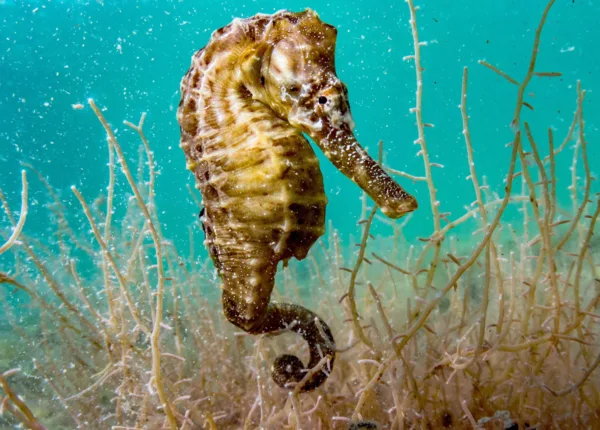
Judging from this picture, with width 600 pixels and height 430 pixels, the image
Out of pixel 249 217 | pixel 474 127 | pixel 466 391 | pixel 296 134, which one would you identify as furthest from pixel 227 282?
pixel 474 127

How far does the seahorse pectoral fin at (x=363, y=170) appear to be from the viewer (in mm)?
1282

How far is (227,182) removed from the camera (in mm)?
1725

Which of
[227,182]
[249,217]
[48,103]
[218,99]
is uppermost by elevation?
[48,103]

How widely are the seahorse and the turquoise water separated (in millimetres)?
12431

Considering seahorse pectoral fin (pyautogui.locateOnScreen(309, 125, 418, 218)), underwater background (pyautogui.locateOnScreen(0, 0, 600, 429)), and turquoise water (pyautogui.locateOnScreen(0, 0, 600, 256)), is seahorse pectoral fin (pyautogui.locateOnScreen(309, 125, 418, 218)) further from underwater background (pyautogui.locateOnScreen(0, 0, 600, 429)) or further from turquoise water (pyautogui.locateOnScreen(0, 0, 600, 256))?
turquoise water (pyautogui.locateOnScreen(0, 0, 600, 256))

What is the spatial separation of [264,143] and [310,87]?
0.28 meters

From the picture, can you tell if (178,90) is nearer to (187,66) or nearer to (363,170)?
(363,170)

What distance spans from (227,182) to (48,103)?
36.8 meters

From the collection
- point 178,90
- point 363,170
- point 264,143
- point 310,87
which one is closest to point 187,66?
point 178,90

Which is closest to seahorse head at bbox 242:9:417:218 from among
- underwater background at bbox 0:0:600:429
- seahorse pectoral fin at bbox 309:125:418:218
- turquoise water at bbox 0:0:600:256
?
seahorse pectoral fin at bbox 309:125:418:218

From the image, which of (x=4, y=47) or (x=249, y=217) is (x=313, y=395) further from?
(x=4, y=47)

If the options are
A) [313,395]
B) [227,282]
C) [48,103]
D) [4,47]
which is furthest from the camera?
[48,103]

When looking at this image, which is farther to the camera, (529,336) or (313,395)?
(313,395)

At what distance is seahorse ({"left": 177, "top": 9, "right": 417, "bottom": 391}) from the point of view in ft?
4.89
